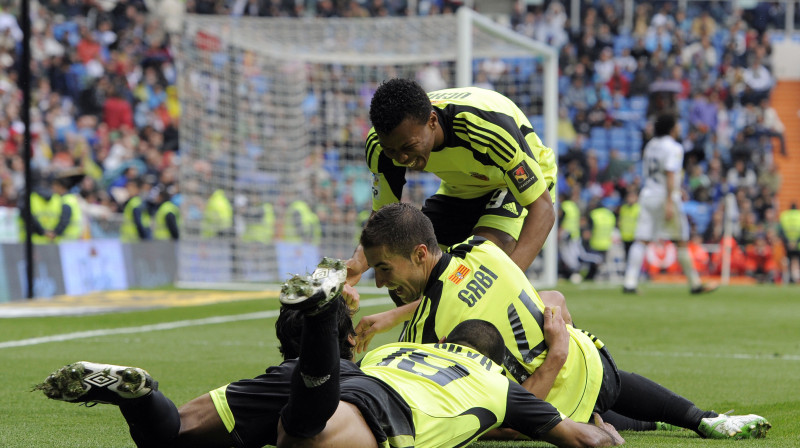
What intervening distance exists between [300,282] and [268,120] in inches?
557

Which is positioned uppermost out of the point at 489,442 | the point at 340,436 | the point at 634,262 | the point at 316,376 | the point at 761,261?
the point at 316,376

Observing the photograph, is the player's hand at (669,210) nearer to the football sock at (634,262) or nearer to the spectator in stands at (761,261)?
the football sock at (634,262)

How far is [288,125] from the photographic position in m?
17.5

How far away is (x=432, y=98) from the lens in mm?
5676

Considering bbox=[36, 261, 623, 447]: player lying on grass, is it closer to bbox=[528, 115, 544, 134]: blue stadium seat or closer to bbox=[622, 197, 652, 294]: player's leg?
bbox=[622, 197, 652, 294]: player's leg

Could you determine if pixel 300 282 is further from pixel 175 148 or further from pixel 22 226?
pixel 175 148

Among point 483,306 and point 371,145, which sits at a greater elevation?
point 371,145

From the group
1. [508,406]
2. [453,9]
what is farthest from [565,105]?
[508,406]

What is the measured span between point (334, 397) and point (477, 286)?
38.0 inches

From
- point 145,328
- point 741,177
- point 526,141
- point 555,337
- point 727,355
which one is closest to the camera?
point 555,337

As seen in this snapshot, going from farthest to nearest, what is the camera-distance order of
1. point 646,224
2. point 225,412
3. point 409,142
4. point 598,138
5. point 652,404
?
1. point 598,138
2. point 646,224
3. point 409,142
4. point 652,404
5. point 225,412

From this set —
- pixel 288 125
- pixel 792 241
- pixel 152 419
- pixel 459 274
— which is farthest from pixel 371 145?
pixel 792 241

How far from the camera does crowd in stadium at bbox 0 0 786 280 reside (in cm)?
2028

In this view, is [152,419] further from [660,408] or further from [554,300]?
[660,408]
